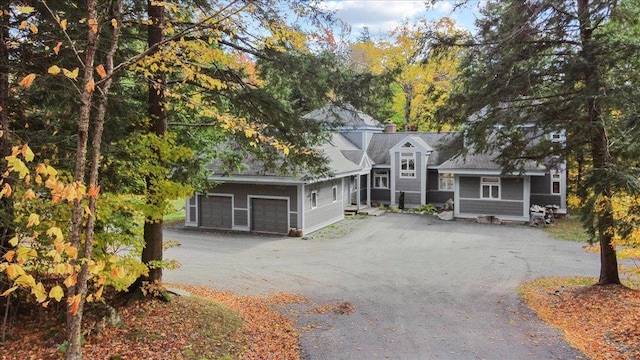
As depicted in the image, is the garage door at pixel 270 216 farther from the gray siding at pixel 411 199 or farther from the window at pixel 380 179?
the window at pixel 380 179

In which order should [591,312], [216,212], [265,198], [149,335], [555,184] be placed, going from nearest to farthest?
[149,335] < [591,312] < [265,198] < [216,212] < [555,184]

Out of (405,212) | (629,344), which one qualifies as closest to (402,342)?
(629,344)

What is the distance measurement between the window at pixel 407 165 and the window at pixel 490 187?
4.62 metres

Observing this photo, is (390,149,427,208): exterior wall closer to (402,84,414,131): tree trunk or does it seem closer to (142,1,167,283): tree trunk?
(402,84,414,131): tree trunk

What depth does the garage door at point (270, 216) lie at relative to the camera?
2042cm

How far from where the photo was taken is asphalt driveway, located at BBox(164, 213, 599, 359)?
7867 mm

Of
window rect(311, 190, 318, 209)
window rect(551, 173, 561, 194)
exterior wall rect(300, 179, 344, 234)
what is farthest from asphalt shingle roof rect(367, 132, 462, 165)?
window rect(311, 190, 318, 209)

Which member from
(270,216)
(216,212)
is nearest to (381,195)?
(270,216)

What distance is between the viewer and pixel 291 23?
7363mm

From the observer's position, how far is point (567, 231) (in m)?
20.8

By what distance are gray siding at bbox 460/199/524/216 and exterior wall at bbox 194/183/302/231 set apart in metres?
10.2

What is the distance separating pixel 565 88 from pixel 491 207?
47.6 feet

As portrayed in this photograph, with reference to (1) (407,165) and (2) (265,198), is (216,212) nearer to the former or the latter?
(2) (265,198)

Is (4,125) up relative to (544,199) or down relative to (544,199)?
up
